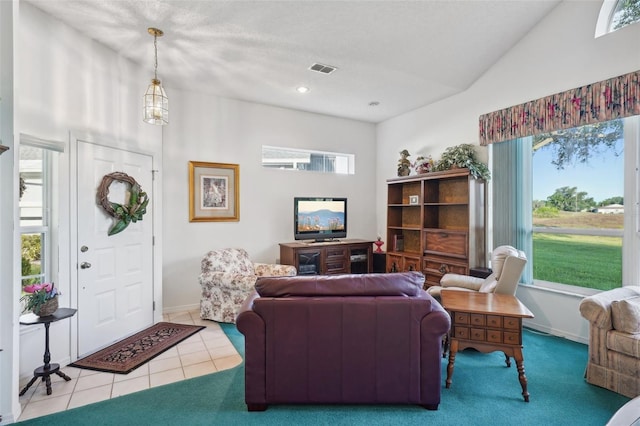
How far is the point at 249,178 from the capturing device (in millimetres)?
4898

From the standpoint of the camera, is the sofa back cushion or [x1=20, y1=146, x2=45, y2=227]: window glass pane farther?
[x1=20, y1=146, x2=45, y2=227]: window glass pane

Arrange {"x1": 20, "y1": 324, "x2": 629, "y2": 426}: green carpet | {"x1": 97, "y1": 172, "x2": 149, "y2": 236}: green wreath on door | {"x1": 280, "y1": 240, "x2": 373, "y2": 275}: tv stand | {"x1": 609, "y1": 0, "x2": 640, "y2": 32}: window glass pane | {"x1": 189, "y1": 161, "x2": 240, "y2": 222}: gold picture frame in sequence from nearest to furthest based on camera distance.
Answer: {"x1": 20, "y1": 324, "x2": 629, "y2": 426}: green carpet < {"x1": 609, "y1": 0, "x2": 640, "y2": 32}: window glass pane < {"x1": 97, "y1": 172, "x2": 149, "y2": 236}: green wreath on door < {"x1": 189, "y1": 161, "x2": 240, "y2": 222}: gold picture frame < {"x1": 280, "y1": 240, "x2": 373, "y2": 275}: tv stand

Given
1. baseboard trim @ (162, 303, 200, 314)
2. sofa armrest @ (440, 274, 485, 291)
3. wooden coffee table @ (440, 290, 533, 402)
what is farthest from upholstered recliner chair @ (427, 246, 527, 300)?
baseboard trim @ (162, 303, 200, 314)

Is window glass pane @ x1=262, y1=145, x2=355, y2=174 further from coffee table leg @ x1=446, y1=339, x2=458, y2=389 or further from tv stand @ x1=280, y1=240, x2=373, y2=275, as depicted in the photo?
coffee table leg @ x1=446, y1=339, x2=458, y2=389

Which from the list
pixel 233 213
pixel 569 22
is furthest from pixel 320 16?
pixel 233 213

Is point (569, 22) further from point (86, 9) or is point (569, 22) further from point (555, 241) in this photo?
point (86, 9)

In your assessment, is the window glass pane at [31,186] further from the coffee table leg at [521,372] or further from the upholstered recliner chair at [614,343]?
A: the upholstered recliner chair at [614,343]

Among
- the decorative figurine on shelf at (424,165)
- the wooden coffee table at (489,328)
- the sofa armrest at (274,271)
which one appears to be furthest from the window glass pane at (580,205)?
the sofa armrest at (274,271)

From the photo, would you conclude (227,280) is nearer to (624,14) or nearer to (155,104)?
(155,104)

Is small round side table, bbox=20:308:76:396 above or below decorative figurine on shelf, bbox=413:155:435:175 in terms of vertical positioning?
below

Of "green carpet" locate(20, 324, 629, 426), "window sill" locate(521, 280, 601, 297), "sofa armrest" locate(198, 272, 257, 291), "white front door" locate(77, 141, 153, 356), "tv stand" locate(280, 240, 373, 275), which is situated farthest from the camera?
"tv stand" locate(280, 240, 373, 275)

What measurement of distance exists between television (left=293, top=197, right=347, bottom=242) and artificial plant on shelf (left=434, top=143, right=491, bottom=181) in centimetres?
179

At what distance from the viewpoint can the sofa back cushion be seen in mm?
2092

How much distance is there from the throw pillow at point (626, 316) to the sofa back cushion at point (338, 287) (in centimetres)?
160
